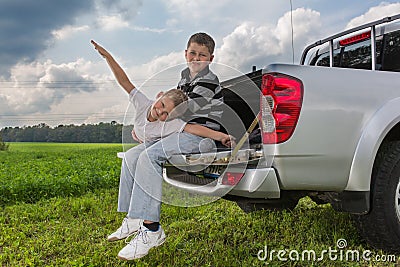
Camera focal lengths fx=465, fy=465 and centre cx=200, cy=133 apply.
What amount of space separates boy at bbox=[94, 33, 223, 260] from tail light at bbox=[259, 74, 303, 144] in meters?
0.51

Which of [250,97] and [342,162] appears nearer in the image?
[342,162]

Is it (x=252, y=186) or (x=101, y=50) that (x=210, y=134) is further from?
(x=101, y=50)

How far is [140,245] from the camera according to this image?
134 inches

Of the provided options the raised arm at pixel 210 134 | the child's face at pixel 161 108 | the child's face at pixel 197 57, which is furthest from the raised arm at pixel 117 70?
the raised arm at pixel 210 134

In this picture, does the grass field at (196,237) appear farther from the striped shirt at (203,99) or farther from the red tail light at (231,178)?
the striped shirt at (203,99)

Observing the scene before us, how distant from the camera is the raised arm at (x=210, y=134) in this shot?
349 centimetres

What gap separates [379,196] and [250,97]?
52.2 inches

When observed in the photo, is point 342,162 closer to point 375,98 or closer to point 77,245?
point 375,98

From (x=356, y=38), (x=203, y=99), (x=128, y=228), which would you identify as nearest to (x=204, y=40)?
(x=203, y=99)

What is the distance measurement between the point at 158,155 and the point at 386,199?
1781 millimetres

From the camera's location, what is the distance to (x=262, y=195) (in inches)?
135

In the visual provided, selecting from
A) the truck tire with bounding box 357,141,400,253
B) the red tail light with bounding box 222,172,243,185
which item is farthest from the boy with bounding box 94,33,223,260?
the truck tire with bounding box 357,141,400,253

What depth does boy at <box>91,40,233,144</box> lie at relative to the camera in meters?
3.50


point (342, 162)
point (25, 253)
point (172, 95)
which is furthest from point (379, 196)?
point (25, 253)
